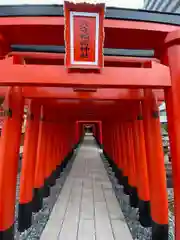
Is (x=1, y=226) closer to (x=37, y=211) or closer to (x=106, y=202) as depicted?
(x=37, y=211)

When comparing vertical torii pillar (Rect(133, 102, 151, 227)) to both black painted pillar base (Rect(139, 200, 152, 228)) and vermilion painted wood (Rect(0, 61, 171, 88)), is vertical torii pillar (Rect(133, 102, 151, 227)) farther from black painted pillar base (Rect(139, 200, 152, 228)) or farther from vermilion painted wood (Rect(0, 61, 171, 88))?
vermilion painted wood (Rect(0, 61, 171, 88))

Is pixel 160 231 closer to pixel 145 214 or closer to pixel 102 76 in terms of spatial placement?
pixel 145 214

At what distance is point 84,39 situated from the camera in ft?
7.22

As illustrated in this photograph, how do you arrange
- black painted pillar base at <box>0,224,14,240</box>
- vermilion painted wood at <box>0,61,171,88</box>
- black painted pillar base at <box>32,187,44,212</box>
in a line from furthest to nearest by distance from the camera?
black painted pillar base at <box>32,187,44,212</box>
black painted pillar base at <box>0,224,14,240</box>
vermilion painted wood at <box>0,61,171,88</box>

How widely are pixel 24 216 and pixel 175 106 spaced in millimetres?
3368

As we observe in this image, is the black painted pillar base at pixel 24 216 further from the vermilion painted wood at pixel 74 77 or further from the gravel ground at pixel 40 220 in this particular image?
the vermilion painted wood at pixel 74 77

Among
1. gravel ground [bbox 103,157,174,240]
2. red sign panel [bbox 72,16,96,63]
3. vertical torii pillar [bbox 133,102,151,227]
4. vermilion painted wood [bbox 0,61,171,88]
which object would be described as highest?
red sign panel [bbox 72,16,96,63]

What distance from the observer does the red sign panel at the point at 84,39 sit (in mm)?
2150

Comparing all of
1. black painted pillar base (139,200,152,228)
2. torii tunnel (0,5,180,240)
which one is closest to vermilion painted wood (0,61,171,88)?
torii tunnel (0,5,180,240)

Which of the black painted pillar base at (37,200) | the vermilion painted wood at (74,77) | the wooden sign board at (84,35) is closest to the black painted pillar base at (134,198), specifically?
the black painted pillar base at (37,200)

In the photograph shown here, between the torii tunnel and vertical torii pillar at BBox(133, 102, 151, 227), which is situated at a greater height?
the torii tunnel

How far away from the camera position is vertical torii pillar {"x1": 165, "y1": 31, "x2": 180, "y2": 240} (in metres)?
2.39

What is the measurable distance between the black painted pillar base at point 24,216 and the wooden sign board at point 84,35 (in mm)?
2963

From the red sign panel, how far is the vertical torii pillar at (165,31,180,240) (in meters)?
1.00
